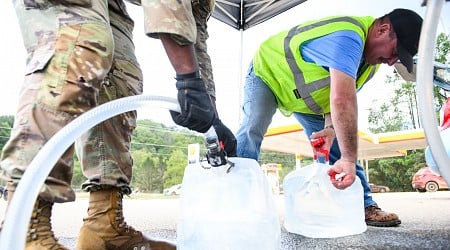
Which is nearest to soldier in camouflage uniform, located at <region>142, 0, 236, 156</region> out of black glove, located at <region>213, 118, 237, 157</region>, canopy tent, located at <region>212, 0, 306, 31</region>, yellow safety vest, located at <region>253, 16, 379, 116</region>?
black glove, located at <region>213, 118, 237, 157</region>

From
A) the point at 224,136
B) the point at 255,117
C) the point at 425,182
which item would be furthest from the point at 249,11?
the point at 425,182

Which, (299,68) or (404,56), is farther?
(299,68)

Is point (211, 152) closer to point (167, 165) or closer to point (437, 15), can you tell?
point (437, 15)

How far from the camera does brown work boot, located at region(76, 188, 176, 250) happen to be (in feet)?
2.39

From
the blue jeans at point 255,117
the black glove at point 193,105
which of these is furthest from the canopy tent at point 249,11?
the black glove at point 193,105

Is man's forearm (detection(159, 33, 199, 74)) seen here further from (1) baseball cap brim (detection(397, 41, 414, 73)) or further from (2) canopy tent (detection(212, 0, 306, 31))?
(2) canopy tent (detection(212, 0, 306, 31))

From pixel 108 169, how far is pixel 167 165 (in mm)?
9663

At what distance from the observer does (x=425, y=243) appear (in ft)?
2.82

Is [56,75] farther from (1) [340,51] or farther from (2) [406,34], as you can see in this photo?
(2) [406,34]

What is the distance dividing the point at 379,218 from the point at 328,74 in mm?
589

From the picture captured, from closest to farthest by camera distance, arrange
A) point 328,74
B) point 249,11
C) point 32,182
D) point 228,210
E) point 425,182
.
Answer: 1. point 32,182
2. point 228,210
3. point 328,74
4. point 249,11
5. point 425,182

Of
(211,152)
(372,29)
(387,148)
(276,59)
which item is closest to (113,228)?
(211,152)

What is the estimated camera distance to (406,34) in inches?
40.4

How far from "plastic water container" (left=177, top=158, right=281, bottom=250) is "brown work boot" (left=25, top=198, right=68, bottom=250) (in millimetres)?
251
